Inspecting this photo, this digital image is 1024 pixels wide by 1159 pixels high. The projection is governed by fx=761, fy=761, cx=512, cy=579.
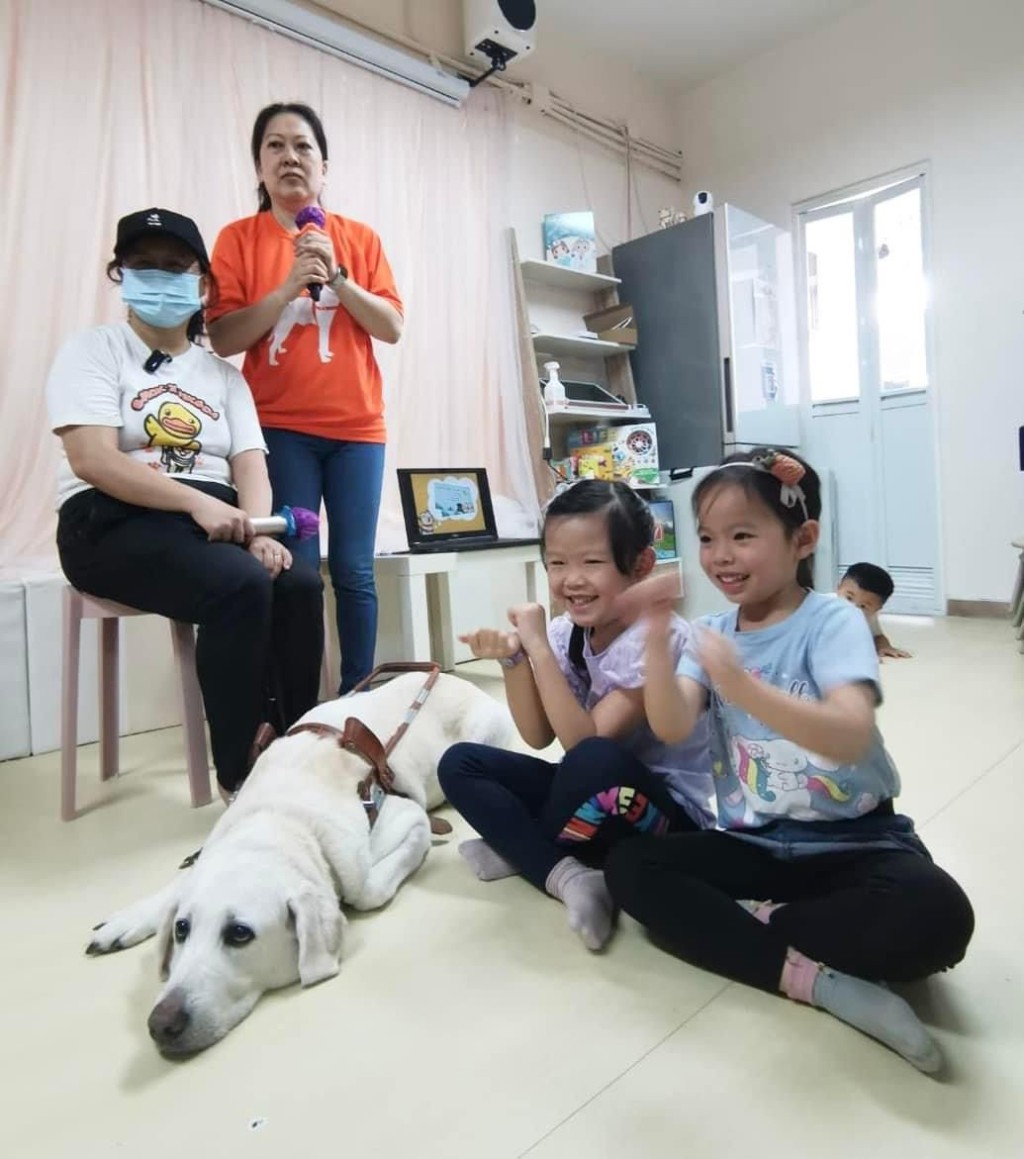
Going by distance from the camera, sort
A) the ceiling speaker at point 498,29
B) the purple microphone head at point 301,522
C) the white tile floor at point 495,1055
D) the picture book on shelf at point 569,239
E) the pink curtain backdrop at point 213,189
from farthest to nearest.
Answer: the picture book on shelf at point 569,239, the ceiling speaker at point 498,29, the pink curtain backdrop at point 213,189, the purple microphone head at point 301,522, the white tile floor at point 495,1055

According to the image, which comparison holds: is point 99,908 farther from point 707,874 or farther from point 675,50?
point 675,50

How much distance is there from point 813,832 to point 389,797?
2.08ft

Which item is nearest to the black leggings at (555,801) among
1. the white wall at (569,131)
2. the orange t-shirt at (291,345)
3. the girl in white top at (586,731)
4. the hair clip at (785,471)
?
the girl in white top at (586,731)

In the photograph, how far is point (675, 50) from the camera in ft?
13.1

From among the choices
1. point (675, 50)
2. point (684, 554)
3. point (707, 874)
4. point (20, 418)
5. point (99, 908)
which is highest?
point (675, 50)

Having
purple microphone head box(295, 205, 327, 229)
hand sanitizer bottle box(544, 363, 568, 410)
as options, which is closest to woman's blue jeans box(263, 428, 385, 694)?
purple microphone head box(295, 205, 327, 229)

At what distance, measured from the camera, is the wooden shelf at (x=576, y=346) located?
354 cm

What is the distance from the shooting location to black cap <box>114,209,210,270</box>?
1.44 metres

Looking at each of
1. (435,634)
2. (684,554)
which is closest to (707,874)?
(435,634)

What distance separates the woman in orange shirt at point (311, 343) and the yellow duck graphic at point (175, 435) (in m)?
0.27

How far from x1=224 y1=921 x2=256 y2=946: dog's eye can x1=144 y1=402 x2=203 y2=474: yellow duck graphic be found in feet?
3.13

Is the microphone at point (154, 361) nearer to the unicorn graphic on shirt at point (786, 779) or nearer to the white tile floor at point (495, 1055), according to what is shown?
the white tile floor at point (495, 1055)

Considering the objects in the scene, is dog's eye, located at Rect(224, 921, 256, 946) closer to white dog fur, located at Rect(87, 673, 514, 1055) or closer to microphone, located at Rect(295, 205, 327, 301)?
white dog fur, located at Rect(87, 673, 514, 1055)

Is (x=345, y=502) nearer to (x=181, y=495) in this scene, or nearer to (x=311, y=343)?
(x=311, y=343)
